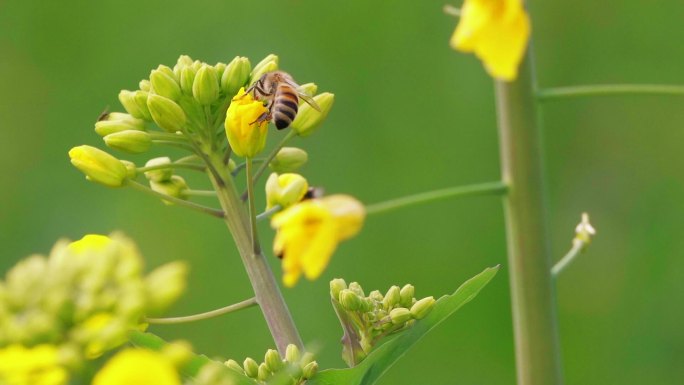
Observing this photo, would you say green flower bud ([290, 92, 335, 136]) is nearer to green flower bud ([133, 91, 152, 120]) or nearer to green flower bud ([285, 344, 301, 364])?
green flower bud ([133, 91, 152, 120])

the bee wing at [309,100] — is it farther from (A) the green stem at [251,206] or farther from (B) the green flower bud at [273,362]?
(B) the green flower bud at [273,362]

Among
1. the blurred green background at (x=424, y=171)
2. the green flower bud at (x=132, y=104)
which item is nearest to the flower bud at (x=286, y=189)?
the green flower bud at (x=132, y=104)

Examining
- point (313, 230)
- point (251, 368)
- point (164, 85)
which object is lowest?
point (251, 368)

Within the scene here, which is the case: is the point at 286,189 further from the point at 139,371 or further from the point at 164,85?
the point at 139,371

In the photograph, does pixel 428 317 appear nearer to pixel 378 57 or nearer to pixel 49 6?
pixel 378 57

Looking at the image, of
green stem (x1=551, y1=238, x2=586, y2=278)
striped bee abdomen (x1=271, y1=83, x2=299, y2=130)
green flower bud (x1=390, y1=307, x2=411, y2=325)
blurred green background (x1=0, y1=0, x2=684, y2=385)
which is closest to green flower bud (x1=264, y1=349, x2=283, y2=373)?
green flower bud (x1=390, y1=307, x2=411, y2=325)

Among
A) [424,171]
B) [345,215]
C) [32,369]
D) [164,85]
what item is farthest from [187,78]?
[424,171]

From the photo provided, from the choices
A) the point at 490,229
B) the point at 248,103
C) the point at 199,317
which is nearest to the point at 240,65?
the point at 248,103
